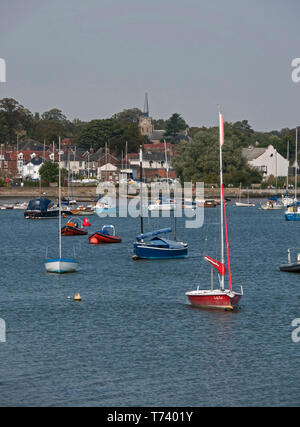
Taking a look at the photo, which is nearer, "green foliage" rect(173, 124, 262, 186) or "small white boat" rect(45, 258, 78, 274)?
"small white boat" rect(45, 258, 78, 274)

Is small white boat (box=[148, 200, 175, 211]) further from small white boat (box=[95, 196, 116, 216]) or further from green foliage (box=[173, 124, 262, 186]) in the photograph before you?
green foliage (box=[173, 124, 262, 186])

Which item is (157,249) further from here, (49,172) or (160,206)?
(49,172)

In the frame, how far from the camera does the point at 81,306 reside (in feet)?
170

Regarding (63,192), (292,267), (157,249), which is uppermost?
(63,192)

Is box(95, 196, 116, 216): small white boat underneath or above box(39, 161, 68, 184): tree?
underneath

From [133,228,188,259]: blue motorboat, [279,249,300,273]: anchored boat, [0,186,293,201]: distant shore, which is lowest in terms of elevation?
[279,249,300,273]: anchored boat

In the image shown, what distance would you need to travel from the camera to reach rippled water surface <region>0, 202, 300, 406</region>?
3416 centimetres

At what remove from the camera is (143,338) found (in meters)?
43.0

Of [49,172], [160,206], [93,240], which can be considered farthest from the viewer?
[49,172]

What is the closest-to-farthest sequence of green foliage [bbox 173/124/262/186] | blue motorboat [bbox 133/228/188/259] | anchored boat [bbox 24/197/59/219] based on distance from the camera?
blue motorboat [bbox 133/228/188/259] < anchored boat [bbox 24/197/59/219] < green foliage [bbox 173/124/262/186]

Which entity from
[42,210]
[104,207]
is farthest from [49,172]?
[42,210]

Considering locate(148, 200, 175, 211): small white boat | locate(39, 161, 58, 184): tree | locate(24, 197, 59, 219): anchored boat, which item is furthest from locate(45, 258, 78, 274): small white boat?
locate(39, 161, 58, 184): tree

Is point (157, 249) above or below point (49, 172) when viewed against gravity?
below
